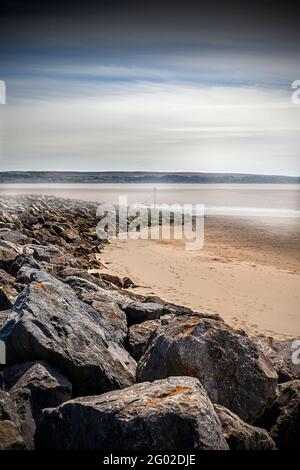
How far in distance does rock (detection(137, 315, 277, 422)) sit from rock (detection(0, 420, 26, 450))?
1.68 meters

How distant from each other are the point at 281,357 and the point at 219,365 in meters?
1.80

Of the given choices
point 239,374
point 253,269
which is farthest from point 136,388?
point 253,269

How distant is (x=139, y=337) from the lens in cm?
658

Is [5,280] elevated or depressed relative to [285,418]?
elevated

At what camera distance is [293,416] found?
4.82 metres

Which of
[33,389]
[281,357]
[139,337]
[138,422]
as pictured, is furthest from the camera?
[139,337]

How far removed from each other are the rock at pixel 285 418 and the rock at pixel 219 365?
0.17 meters

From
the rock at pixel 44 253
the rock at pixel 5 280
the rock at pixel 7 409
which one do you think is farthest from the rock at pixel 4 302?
the rock at pixel 44 253

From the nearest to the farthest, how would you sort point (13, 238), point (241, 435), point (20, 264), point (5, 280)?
point (241, 435) < point (5, 280) < point (20, 264) < point (13, 238)

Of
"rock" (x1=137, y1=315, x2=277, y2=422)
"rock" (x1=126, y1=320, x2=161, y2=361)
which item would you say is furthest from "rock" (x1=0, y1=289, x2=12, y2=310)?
"rock" (x1=137, y1=315, x2=277, y2=422)

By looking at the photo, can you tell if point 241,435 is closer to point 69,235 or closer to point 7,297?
point 7,297

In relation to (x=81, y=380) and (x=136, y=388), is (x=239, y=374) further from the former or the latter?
(x=81, y=380)

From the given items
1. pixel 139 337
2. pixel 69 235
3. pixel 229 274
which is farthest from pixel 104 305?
pixel 69 235

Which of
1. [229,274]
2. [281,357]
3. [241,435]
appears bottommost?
[229,274]
